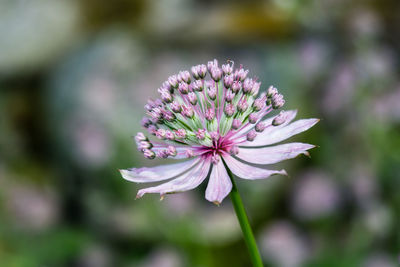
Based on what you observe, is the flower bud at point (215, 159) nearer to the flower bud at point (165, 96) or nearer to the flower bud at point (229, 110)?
the flower bud at point (229, 110)

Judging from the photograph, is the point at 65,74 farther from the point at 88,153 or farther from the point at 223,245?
the point at 223,245

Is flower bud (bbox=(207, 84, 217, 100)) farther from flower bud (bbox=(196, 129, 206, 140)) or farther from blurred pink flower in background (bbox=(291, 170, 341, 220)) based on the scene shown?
blurred pink flower in background (bbox=(291, 170, 341, 220))

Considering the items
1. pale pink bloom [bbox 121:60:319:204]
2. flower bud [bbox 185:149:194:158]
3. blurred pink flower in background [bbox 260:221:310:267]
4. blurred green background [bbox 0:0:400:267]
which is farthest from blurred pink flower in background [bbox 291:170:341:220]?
flower bud [bbox 185:149:194:158]

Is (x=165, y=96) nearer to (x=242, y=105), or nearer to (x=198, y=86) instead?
(x=198, y=86)

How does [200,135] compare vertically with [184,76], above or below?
below

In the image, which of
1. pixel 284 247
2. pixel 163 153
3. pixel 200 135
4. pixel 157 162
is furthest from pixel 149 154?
pixel 157 162
